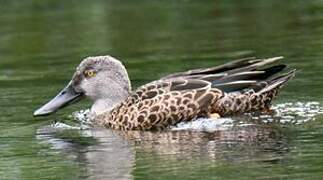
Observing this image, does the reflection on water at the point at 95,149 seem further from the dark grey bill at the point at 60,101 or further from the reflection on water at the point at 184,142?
the dark grey bill at the point at 60,101

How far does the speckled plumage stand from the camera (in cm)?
1308

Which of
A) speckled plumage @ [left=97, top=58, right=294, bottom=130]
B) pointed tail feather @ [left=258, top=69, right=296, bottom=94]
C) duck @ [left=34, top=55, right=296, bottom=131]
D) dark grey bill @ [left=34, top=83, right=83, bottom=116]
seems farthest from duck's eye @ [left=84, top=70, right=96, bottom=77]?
pointed tail feather @ [left=258, top=69, right=296, bottom=94]

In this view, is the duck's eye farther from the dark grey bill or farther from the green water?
the green water

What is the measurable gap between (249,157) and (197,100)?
7.88ft

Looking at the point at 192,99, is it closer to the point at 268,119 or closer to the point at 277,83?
the point at 268,119

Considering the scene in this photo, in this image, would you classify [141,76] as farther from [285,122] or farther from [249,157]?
[249,157]

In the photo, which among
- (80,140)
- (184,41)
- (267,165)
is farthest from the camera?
(184,41)

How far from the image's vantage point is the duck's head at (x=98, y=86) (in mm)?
13719

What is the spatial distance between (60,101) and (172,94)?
1.40 metres

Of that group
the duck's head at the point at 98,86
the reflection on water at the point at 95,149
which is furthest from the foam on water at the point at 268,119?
the reflection on water at the point at 95,149

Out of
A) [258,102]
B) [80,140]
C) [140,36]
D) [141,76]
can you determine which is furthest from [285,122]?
[140,36]

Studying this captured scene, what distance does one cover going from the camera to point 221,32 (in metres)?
21.9

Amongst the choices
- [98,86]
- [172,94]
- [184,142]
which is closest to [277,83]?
[172,94]

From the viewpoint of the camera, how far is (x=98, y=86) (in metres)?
13.9
